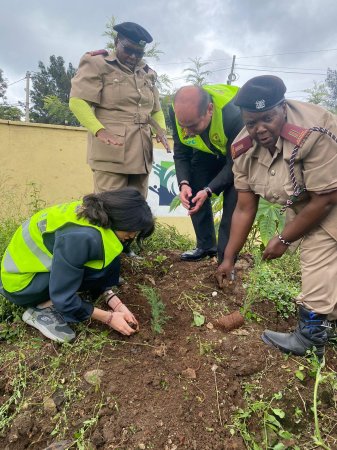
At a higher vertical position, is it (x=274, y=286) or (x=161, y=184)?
(x=161, y=184)

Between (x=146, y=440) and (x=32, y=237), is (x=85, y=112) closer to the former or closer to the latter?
(x=32, y=237)

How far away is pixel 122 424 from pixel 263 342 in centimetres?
87

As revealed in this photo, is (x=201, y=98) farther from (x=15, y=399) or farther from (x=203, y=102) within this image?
(x=15, y=399)

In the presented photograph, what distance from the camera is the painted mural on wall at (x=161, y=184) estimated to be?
17.9 ft

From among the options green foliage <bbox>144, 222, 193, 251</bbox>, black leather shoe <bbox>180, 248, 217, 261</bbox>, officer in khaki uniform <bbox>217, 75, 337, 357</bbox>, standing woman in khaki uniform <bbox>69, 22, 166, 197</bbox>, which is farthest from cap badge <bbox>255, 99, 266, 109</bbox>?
green foliage <bbox>144, 222, 193, 251</bbox>

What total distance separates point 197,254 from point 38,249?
1.47m

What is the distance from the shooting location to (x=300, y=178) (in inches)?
67.7

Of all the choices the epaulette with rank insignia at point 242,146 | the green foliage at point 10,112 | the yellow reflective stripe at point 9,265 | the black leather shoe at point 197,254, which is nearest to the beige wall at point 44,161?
the black leather shoe at point 197,254

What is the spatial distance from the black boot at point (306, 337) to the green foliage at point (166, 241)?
1.65 metres

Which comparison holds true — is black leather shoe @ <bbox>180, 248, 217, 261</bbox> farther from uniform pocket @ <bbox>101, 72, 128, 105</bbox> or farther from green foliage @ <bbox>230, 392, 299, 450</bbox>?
green foliage @ <bbox>230, 392, 299, 450</bbox>

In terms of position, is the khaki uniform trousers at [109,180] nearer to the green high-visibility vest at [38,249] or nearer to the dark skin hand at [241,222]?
the green high-visibility vest at [38,249]

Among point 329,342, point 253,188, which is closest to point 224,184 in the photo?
point 253,188

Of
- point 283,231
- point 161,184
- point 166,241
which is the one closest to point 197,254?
point 166,241

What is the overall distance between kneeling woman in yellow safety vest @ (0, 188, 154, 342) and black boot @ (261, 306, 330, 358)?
807mm
